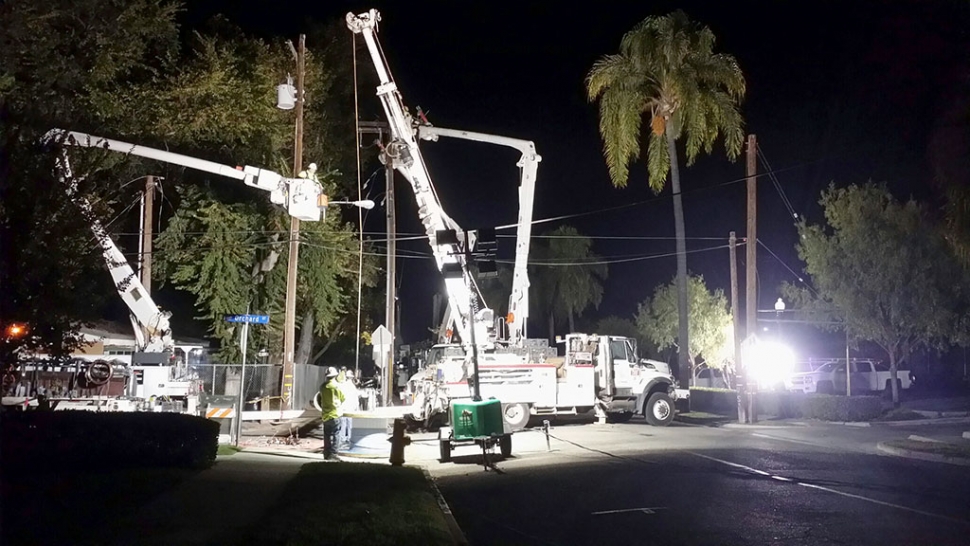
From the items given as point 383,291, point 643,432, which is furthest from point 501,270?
point 643,432

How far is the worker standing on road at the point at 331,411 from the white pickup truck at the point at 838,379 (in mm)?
29267

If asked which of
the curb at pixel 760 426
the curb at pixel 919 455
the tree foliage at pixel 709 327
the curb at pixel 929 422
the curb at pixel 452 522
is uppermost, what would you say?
the tree foliage at pixel 709 327

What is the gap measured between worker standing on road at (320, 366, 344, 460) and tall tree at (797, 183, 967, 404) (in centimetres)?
2528

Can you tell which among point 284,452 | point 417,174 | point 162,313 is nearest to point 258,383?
point 162,313

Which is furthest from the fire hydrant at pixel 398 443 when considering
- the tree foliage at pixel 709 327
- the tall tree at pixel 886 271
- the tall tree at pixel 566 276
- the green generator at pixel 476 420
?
the tall tree at pixel 566 276

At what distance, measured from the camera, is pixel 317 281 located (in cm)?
3491

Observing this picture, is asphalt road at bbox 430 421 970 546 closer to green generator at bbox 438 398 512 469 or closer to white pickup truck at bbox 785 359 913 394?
green generator at bbox 438 398 512 469

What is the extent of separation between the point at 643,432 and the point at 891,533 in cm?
1481

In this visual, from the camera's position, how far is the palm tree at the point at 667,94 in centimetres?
3428

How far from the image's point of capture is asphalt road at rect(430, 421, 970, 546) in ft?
34.5

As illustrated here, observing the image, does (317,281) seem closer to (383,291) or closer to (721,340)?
(383,291)

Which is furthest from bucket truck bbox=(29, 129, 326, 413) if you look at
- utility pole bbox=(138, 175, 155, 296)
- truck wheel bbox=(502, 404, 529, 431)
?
truck wheel bbox=(502, 404, 529, 431)

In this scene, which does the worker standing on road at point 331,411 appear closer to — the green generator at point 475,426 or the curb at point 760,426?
the green generator at point 475,426

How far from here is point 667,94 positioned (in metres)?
34.8
